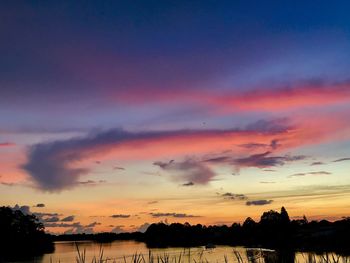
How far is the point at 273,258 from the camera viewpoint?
20.6 m

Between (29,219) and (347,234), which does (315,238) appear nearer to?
(347,234)

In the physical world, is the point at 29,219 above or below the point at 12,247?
above

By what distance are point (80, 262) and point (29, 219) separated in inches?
7814

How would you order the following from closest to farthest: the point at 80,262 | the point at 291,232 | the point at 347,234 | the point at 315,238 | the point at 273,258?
the point at 80,262
the point at 273,258
the point at 347,234
the point at 315,238
the point at 291,232

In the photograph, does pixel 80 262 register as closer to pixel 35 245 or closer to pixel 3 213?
pixel 3 213

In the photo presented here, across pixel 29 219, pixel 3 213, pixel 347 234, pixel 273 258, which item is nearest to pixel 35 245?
pixel 29 219

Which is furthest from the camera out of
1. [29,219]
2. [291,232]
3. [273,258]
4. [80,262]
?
[29,219]

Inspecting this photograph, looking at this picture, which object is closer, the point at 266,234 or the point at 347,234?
the point at 347,234

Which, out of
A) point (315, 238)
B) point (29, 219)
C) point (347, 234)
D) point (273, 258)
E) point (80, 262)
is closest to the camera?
point (80, 262)

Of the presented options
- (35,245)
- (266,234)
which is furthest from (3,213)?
(266,234)

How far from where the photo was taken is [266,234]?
592 ft

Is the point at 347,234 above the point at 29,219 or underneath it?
underneath

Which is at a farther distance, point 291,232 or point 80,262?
point 291,232

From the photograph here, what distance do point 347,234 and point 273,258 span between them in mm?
87649
